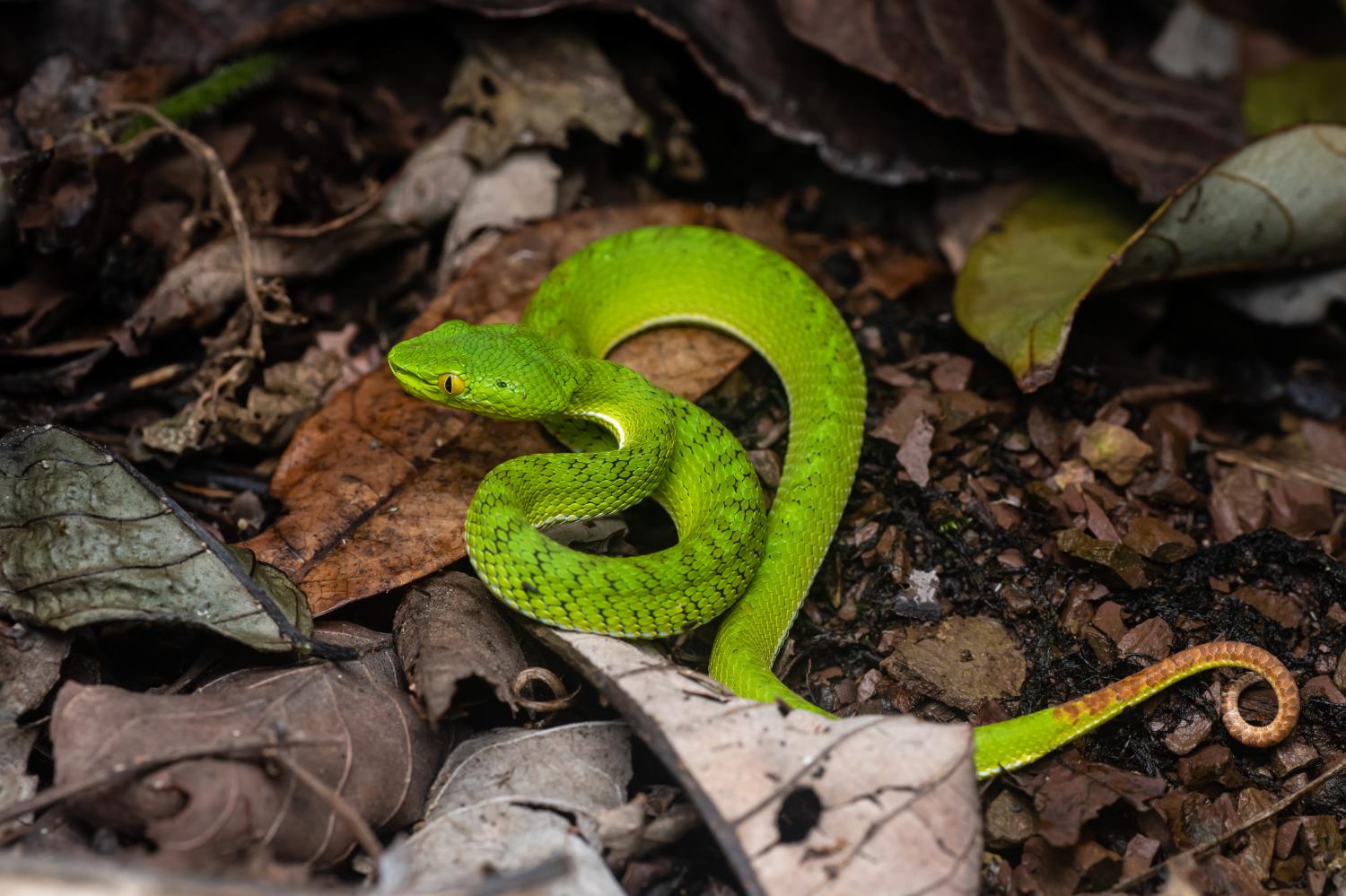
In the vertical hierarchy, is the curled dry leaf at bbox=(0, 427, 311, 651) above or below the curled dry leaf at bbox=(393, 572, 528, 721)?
above

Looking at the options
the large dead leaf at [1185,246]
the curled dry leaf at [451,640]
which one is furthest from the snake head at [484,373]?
the large dead leaf at [1185,246]

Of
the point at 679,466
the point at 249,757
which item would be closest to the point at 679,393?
the point at 679,466

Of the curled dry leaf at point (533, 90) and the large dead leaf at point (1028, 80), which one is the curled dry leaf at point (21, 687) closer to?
the curled dry leaf at point (533, 90)

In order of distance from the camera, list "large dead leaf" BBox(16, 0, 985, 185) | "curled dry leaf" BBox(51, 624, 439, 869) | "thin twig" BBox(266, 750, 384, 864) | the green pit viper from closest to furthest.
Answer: "thin twig" BBox(266, 750, 384, 864), "curled dry leaf" BBox(51, 624, 439, 869), the green pit viper, "large dead leaf" BBox(16, 0, 985, 185)

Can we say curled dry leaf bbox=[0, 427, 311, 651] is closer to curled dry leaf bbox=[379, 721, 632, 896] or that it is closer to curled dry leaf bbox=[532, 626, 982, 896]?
curled dry leaf bbox=[379, 721, 632, 896]

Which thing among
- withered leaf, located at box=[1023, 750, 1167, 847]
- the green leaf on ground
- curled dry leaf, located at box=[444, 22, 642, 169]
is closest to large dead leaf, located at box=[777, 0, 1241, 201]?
the green leaf on ground

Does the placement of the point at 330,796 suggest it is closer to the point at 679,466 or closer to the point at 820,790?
the point at 820,790
